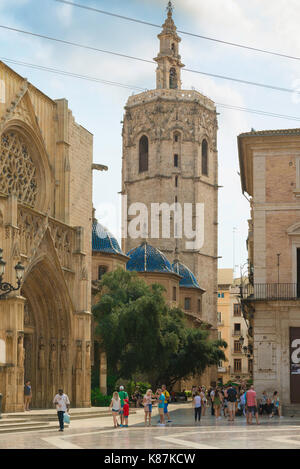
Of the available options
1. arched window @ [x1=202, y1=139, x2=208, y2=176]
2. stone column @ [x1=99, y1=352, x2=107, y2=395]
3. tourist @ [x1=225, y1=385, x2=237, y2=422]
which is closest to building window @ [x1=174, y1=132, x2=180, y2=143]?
arched window @ [x1=202, y1=139, x2=208, y2=176]

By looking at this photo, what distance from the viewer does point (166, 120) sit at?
8619 centimetres

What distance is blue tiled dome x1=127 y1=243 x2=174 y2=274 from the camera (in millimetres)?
64125

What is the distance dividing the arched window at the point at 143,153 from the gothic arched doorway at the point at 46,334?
168ft

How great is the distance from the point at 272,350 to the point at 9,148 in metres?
13.5

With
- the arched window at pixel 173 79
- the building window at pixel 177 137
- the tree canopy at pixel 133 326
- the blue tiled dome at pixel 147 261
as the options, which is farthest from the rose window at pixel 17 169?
the arched window at pixel 173 79

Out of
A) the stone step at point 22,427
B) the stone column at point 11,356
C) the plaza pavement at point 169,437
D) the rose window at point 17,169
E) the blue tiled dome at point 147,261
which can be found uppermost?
the rose window at point 17,169

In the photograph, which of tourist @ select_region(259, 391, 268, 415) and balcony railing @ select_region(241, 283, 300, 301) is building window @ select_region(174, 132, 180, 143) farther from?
tourist @ select_region(259, 391, 268, 415)

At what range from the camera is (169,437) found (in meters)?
21.5

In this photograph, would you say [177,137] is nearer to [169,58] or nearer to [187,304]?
[169,58]

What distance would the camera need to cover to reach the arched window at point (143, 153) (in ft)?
287

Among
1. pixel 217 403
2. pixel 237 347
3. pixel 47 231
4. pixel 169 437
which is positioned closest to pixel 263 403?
pixel 217 403

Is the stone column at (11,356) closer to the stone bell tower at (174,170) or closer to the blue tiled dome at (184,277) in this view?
the blue tiled dome at (184,277)

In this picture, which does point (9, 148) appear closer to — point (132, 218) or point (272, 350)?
point (272, 350)

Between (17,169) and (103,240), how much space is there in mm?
21564
